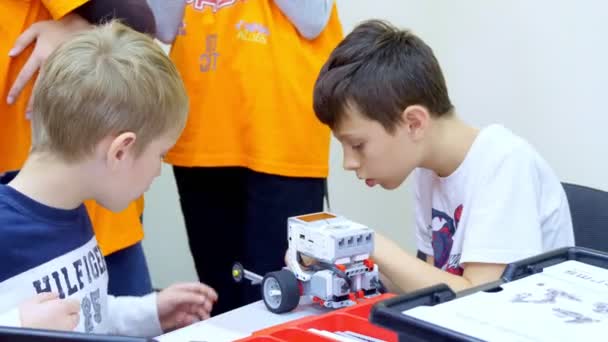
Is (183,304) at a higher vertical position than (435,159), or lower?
lower

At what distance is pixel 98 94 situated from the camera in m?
→ 0.95

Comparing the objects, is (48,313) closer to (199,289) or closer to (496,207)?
(199,289)

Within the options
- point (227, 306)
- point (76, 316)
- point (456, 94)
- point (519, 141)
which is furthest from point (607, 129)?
point (76, 316)

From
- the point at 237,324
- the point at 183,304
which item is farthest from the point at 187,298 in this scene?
the point at 237,324

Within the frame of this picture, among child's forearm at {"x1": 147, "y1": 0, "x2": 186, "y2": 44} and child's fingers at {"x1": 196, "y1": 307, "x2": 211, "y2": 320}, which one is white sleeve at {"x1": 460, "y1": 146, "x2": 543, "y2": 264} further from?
child's forearm at {"x1": 147, "y1": 0, "x2": 186, "y2": 44}

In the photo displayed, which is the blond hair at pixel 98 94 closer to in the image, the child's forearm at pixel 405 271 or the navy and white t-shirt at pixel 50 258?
the navy and white t-shirt at pixel 50 258

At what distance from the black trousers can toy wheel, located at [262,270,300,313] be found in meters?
0.34

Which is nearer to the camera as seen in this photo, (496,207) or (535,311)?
(535,311)

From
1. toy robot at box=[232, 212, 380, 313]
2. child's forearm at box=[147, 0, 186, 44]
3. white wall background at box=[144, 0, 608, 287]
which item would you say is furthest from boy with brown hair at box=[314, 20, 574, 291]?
white wall background at box=[144, 0, 608, 287]

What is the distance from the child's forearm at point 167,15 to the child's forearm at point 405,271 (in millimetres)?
574

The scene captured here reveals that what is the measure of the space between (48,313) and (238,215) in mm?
725

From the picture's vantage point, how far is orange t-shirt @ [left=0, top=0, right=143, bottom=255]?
3.68 feet

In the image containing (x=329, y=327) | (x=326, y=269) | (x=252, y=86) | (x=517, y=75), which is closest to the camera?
(x=329, y=327)

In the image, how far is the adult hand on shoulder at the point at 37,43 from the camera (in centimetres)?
112
